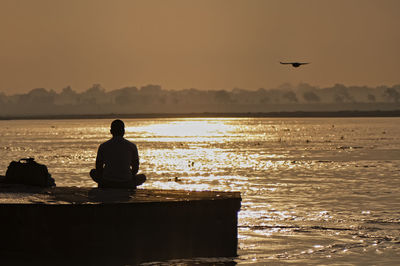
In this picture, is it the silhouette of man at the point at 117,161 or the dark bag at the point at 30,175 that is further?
the dark bag at the point at 30,175

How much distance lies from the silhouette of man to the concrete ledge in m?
0.87

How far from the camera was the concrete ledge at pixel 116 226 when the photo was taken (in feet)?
40.9

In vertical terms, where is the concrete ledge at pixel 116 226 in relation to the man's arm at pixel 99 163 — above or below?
below

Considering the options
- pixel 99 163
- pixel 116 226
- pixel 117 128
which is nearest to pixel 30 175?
pixel 99 163

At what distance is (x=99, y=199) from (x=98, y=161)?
1550mm

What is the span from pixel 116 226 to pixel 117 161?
2063 mm

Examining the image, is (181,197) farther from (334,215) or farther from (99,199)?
A: (334,215)

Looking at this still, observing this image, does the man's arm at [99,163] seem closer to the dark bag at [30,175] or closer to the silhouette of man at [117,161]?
the silhouette of man at [117,161]

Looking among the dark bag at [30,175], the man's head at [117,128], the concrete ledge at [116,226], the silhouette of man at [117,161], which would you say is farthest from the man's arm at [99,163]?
the dark bag at [30,175]

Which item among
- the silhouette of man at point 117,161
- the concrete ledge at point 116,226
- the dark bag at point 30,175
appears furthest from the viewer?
the dark bag at point 30,175

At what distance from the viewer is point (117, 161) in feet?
47.4

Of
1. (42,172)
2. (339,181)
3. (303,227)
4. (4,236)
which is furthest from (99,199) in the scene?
(339,181)

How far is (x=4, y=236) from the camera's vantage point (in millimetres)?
12625

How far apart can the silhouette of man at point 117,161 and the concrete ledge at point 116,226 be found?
0.87 metres
